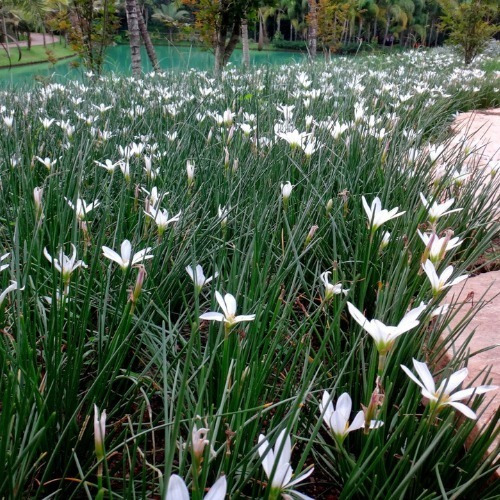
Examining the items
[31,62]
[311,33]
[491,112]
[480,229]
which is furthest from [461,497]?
[31,62]

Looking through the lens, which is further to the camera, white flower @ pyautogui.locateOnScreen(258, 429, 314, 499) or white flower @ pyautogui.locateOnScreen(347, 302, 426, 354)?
white flower @ pyautogui.locateOnScreen(347, 302, 426, 354)

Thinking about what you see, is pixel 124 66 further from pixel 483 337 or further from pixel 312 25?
pixel 483 337

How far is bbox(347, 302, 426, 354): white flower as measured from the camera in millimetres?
769

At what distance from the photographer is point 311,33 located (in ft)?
41.1

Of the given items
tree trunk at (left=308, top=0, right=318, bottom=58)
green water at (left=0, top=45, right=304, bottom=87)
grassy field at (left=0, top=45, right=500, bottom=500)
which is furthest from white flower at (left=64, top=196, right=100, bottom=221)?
tree trunk at (left=308, top=0, right=318, bottom=58)

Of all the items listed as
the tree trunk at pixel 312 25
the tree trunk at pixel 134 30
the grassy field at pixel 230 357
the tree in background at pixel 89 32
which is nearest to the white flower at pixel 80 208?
the grassy field at pixel 230 357

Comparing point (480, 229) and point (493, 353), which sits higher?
point (480, 229)

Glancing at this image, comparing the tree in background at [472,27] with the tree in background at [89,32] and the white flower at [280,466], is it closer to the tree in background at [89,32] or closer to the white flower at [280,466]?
the tree in background at [89,32]

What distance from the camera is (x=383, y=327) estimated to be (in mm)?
788

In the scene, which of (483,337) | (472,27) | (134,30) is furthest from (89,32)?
(483,337)

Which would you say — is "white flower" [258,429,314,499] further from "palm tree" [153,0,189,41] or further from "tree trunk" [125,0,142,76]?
"palm tree" [153,0,189,41]

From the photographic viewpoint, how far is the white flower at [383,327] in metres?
0.77

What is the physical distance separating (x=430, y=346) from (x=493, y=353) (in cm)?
26

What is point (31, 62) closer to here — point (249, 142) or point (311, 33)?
point (311, 33)
